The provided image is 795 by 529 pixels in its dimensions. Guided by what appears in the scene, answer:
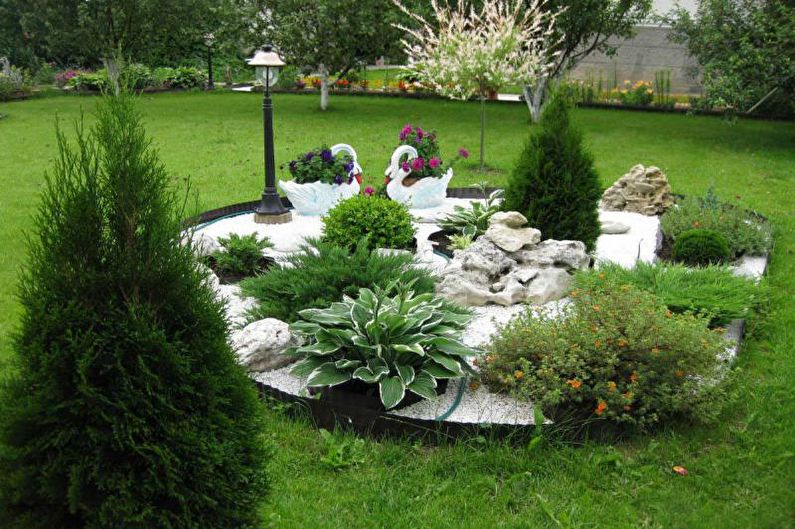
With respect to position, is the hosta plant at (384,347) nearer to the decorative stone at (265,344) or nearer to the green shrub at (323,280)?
the decorative stone at (265,344)

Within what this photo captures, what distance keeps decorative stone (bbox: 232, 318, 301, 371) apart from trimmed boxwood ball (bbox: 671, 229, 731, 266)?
4343 millimetres

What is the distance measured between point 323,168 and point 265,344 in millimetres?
4608

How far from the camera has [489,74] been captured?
11.7 m

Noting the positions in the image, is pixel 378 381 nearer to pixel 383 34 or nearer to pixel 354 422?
pixel 354 422

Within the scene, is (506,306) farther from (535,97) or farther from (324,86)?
(324,86)

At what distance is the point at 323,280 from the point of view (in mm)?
5719

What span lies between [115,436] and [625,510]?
254 cm

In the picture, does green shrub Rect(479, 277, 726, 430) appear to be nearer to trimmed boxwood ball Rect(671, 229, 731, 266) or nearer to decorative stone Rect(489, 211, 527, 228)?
decorative stone Rect(489, 211, 527, 228)

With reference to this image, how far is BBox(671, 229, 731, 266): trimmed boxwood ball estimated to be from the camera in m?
7.63

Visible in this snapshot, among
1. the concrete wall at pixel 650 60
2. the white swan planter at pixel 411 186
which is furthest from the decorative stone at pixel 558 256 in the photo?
the concrete wall at pixel 650 60

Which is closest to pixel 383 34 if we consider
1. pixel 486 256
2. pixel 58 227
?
pixel 486 256

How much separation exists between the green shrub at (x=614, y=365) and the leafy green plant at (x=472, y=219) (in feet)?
10.5

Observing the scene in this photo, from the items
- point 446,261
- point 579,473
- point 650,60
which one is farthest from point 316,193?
point 650,60

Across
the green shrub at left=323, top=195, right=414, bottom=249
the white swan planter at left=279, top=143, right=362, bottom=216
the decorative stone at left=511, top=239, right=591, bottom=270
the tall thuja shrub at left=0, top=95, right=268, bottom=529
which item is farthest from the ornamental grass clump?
the tall thuja shrub at left=0, top=95, right=268, bottom=529
